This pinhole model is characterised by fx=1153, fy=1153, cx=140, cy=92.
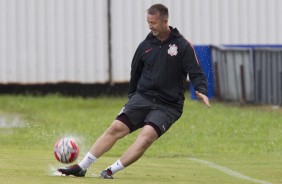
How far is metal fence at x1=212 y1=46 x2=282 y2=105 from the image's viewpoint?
26.5m

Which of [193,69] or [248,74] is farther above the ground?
[193,69]

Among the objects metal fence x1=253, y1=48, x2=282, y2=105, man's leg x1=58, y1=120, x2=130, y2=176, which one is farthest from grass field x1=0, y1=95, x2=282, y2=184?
metal fence x1=253, y1=48, x2=282, y2=105

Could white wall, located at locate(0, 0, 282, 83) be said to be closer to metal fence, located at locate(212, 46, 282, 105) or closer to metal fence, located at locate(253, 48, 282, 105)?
metal fence, located at locate(212, 46, 282, 105)

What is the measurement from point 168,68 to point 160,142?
717 centimetres

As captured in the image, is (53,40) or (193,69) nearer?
(193,69)

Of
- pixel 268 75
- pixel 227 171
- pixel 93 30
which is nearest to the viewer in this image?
pixel 227 171

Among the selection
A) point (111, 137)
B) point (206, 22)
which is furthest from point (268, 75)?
point (111, 137)

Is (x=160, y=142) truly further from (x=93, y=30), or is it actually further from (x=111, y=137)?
(x=93, y=30)

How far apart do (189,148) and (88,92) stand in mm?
12876

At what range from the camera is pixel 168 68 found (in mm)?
12531

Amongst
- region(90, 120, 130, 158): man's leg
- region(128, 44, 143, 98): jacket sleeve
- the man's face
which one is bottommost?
region(90, 120, 130, 158): man's leg

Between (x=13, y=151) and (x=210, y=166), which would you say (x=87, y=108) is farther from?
(x=210, y=166)

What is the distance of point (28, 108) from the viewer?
89.0ft

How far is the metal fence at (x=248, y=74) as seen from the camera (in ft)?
87.0
